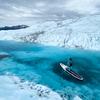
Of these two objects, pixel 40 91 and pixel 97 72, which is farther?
pixel 97 72

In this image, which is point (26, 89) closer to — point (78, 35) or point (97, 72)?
point (97, 72)

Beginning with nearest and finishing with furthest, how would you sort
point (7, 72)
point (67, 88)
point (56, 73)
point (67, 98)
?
point (67, 98), point (67, 88), point (7, 72), point (56, 73)

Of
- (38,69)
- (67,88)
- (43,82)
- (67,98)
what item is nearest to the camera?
(67,98)

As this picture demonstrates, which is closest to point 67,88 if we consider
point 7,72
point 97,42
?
point 7,72

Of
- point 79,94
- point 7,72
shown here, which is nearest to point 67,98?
point 79,94

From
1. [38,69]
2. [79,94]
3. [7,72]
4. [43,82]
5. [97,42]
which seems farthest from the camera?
[97,42]

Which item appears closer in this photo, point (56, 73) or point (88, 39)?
point (56, 73)

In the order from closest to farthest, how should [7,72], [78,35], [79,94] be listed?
[79,94] < [7,72] < [78,35]

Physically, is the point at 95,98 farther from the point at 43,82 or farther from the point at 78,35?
the point at 78,35
